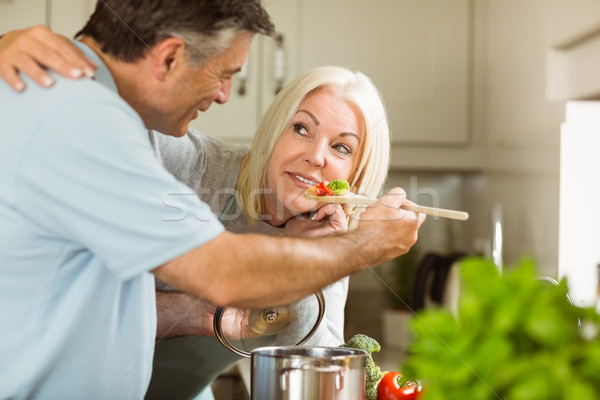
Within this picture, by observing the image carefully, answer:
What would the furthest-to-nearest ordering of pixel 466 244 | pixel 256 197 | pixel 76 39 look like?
1. pixel 466 244
2. pixel 256 197
3. pixel 76 39

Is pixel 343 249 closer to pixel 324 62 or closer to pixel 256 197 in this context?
pixel 256 197

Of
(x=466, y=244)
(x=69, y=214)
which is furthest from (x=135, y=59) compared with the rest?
(x=466, y=244)

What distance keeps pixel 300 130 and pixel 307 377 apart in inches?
37.3

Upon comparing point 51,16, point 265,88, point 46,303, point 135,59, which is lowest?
point 46,303

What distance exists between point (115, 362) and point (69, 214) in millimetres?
291

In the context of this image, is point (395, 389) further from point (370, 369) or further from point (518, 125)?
point (518, 125)

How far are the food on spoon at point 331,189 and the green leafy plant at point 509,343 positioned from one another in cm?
102

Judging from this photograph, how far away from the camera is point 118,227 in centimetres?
87

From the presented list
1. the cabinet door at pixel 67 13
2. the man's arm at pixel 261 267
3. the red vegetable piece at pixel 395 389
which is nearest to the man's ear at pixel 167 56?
the man's arm at pixel 261 267

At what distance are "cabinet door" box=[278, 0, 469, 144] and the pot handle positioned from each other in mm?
2163

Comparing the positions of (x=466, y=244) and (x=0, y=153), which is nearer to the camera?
(x=0, y=153)

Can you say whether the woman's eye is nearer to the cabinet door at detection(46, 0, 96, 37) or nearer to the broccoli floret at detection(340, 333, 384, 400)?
the broccoli floret at detection(340, 333, 384, 400)

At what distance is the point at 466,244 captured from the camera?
11.0 feet

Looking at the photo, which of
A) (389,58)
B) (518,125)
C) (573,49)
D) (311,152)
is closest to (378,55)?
(389,58)
